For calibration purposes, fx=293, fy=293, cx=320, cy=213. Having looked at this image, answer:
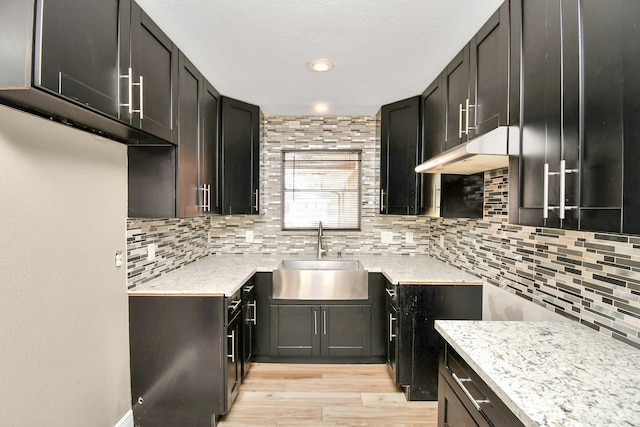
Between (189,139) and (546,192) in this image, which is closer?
(546,192)

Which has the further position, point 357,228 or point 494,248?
point 357,228

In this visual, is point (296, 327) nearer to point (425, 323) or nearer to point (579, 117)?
point (425, 323)

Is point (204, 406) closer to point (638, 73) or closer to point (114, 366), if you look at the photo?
point (114, 366)

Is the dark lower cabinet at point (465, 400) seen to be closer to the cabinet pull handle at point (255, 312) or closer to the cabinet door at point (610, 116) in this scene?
the cabinet door at point (610, 116)

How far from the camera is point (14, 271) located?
44.9 inches

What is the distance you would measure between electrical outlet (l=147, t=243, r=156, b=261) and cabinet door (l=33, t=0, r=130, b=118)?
1.06 metres

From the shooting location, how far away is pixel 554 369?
37.0 inches

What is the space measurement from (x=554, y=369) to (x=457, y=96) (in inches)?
62.0

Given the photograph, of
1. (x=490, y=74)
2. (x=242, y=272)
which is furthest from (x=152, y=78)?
(x=490, y=74)

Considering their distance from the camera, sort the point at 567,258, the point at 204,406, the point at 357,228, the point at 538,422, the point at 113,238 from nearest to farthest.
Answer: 1. the point at 538,422
2. the point at 567,258
3. the point at 113,238
4. the point at 204,406
5. the point at 357,228

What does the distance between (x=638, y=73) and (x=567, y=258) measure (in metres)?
0.95

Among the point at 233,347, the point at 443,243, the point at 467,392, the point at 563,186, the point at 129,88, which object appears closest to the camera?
the point at 563,186

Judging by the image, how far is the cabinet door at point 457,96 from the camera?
177cm

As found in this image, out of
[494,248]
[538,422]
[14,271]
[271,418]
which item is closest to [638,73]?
[538,422]
